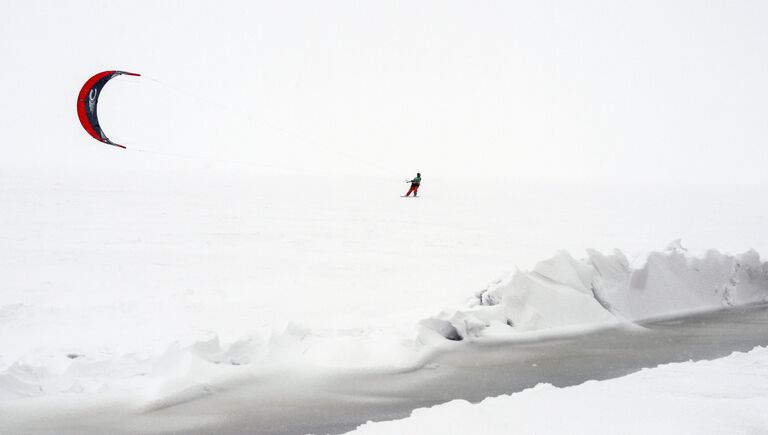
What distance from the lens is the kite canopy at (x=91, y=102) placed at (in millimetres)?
16125

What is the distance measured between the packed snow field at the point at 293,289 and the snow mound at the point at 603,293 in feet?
0.08

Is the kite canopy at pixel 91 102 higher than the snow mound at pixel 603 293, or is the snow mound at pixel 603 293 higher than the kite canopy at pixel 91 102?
the kite canopy at pixel 91 102

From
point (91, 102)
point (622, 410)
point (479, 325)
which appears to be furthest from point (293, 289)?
point (91, 102)

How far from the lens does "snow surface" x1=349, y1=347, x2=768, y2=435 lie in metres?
4.58

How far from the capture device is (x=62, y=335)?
6926 millimetres

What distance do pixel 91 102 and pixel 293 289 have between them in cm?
1103

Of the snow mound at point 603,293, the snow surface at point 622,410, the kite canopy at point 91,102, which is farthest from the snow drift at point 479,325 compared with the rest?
the kite canopy at point 91,102

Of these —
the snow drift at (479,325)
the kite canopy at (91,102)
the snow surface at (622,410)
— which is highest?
the kite canopy at (91,102)

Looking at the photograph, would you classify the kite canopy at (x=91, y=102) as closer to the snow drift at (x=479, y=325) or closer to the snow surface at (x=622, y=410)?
the snow drift at (x=479, y=325)

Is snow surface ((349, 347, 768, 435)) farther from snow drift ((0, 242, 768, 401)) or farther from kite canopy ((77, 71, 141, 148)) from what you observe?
kite canopy ((77, 71, 141, 148))

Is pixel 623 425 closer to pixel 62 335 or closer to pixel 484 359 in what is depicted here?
pixel 484 359

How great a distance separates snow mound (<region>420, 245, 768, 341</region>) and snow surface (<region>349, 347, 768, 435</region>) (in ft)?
7.04

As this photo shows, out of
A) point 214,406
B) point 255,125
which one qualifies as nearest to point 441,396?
point 214,406

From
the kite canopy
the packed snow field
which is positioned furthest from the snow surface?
the kite canopy
